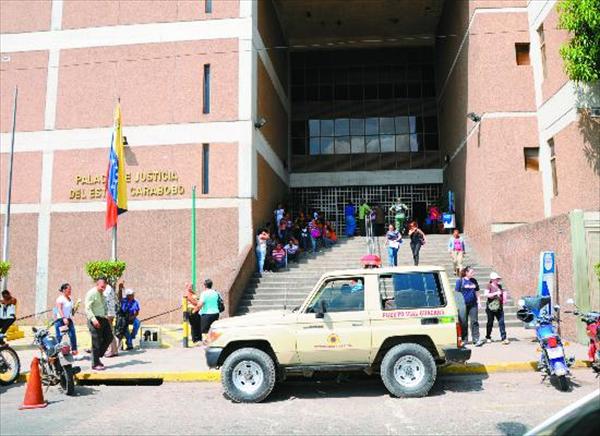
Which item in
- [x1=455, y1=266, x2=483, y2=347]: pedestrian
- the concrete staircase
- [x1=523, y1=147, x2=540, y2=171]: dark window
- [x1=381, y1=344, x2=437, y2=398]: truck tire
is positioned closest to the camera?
[x1=381, y1=344, x2=437, y2=398]: truck tire

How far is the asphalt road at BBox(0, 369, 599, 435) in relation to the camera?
649 cm

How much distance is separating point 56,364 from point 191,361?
2.92 metres

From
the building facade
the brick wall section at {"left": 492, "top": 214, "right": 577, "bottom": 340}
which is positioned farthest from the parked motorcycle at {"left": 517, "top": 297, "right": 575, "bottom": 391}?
the building facade

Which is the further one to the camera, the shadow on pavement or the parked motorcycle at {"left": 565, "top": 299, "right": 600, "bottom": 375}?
the parked motorcycle at {"left": 565, "top": 299, "right": 600, "bottom": 375}

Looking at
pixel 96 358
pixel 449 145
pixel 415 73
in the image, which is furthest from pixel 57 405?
pixel 415 73

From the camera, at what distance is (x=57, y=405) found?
8023 millimetres

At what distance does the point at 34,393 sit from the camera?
7.93m

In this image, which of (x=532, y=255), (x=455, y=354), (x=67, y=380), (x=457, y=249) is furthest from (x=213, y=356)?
(x=457, y=249)

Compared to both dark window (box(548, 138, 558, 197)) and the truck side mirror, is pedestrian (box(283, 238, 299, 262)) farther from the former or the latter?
the truck side mirror

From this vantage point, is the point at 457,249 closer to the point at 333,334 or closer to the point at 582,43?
the point at 582,43

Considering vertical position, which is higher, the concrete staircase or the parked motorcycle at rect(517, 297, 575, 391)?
the concrete staircase

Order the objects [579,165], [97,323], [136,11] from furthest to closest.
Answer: [136,11] < [579,165] < [97,323]

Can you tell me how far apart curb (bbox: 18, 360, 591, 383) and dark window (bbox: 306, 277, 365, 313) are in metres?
2.54

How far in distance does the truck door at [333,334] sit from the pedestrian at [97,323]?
15.9 feet
